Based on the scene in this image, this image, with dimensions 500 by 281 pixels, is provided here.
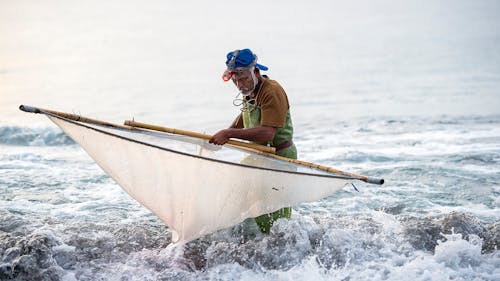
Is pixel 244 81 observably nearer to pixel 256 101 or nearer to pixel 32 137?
pixel 256 101

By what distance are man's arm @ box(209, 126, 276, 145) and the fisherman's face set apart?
26 cm

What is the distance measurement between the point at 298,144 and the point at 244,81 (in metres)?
5.07

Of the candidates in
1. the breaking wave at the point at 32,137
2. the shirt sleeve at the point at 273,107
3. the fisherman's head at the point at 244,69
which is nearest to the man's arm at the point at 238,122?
the fisherman's head at the point at 244,69

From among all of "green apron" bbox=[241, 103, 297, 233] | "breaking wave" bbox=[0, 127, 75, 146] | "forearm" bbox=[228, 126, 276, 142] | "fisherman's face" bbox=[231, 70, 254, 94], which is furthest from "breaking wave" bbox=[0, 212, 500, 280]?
"breaking wave" bbox=[0, 127, 75, 146]

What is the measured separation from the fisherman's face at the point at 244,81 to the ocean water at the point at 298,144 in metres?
1.02

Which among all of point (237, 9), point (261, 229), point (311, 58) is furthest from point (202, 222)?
point (237, 9)

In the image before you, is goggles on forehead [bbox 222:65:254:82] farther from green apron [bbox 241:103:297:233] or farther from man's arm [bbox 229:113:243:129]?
man's arm [bbox 229:113:243:129]

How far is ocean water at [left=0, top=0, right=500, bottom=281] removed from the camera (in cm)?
407

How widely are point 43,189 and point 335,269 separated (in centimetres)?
351

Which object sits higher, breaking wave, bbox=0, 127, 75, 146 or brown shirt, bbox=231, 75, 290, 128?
brown shirt, bbox=231, 75, 290, 128

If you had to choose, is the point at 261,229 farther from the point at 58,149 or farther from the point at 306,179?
the point at 58,149

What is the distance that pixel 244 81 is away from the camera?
3619 millimetres

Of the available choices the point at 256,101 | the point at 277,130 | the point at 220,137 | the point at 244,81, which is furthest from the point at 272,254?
the point at 244,81

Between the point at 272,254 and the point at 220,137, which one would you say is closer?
the point at 220,137
